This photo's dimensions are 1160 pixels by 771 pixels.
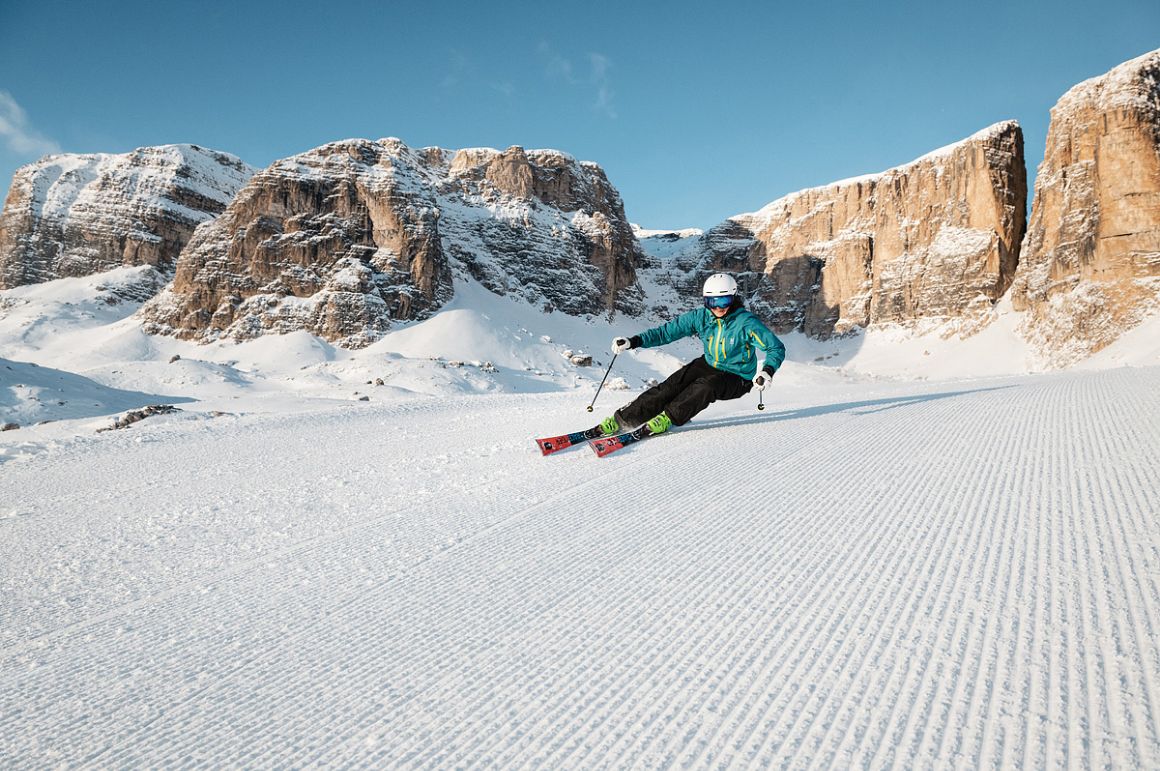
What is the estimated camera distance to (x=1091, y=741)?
107 cm

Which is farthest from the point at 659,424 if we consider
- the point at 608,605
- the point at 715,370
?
the point at 608,605

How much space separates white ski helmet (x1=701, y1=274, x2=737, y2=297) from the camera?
17.4ft

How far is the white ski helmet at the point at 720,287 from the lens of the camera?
17.4 feet

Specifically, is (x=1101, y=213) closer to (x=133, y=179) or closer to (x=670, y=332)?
(x=670, y=332)

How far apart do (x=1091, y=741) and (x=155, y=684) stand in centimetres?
228

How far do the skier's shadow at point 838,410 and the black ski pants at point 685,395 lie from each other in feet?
0.94

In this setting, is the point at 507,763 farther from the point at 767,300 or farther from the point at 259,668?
the point at 767,300

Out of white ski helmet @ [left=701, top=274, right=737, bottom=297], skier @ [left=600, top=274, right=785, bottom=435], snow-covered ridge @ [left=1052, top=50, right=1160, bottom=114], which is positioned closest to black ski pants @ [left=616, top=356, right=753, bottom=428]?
skier @ [left=600, top=274, right=785, bottom=435]

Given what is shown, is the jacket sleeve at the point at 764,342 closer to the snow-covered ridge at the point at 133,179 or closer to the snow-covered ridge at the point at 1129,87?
the snow-covered ridge at the point at 1129,87

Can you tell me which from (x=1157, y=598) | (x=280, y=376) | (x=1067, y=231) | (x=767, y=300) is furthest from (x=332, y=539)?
(x=767, y=300)

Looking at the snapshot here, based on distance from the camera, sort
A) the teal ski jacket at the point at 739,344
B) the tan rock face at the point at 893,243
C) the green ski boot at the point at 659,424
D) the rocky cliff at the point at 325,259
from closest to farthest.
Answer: the green ski boot at the point at 659,424 → the teal ski jacket at the point at 739,344 → the rocky cliff at the point at 325,259 → the tan rock face at the point at 893,243

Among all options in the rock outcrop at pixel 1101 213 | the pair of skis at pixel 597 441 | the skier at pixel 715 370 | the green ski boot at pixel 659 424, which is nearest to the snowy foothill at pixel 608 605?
the pair of skis at pixel 597 441

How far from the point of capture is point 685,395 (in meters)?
5.07

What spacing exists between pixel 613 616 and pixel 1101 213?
5422 cm
